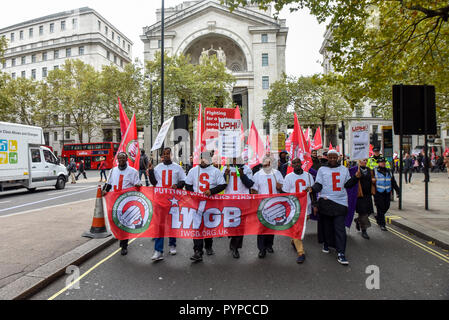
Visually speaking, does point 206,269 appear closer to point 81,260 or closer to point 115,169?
point 81,260

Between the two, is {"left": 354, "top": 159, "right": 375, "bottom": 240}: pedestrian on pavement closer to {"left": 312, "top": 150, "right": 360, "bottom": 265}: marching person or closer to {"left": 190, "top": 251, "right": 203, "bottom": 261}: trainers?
{"left": 312, "top": 150, "right": 360, "bottom": 265}: marching person

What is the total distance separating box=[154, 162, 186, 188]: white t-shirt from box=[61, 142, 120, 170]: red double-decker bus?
107 ft

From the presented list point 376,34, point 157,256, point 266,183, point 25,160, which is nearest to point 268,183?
point 266,183

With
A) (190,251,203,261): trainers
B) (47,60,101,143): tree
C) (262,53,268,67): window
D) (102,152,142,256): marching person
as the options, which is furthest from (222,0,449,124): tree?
(262,53,268,67): window

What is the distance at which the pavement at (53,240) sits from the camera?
386 centimetres

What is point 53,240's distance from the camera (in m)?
5.68

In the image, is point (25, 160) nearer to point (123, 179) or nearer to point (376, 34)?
point (123, 179)

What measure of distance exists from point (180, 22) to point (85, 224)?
45915 millimetres

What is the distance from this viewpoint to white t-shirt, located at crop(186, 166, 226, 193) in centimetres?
503

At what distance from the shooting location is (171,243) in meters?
5.14

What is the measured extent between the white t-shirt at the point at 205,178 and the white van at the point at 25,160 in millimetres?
11650

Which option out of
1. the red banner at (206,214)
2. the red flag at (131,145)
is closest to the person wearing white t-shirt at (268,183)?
the red banner at (206,214)

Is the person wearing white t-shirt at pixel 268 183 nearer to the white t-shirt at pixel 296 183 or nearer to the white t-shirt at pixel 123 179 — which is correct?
the white t-shirt at pixel 296 183
